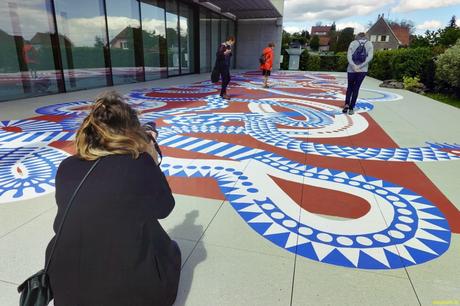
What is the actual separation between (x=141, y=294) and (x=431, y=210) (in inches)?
113

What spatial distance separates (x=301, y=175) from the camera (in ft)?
12.5

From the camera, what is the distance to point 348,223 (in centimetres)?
277

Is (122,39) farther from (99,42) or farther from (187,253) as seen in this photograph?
(187,253)

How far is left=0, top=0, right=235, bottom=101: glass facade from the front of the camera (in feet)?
27.1

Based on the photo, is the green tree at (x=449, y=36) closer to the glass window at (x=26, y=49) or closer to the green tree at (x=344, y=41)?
the glass window at (x=26, y=49)

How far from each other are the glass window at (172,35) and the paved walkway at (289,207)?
31.1 ft

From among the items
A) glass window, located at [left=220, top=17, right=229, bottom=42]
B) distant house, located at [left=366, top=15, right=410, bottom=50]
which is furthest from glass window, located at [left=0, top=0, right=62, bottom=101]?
distant house, located at [left=366, top=15, right=410, bottom=50]

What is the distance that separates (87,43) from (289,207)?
10025 millimetres

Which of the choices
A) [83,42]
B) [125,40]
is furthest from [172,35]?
[83,42]

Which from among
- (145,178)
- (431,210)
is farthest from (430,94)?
(145,178)

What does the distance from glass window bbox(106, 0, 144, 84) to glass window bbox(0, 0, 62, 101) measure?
8.10 ft

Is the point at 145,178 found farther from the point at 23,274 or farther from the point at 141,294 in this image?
the point at 23,274

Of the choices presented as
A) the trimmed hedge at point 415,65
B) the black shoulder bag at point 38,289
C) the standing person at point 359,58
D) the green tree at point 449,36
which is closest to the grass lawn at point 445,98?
the trimmed hedge at point 415,65

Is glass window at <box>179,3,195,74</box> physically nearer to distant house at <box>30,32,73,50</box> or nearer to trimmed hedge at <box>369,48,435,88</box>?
distant house at <box>30,32,73,50</box>
